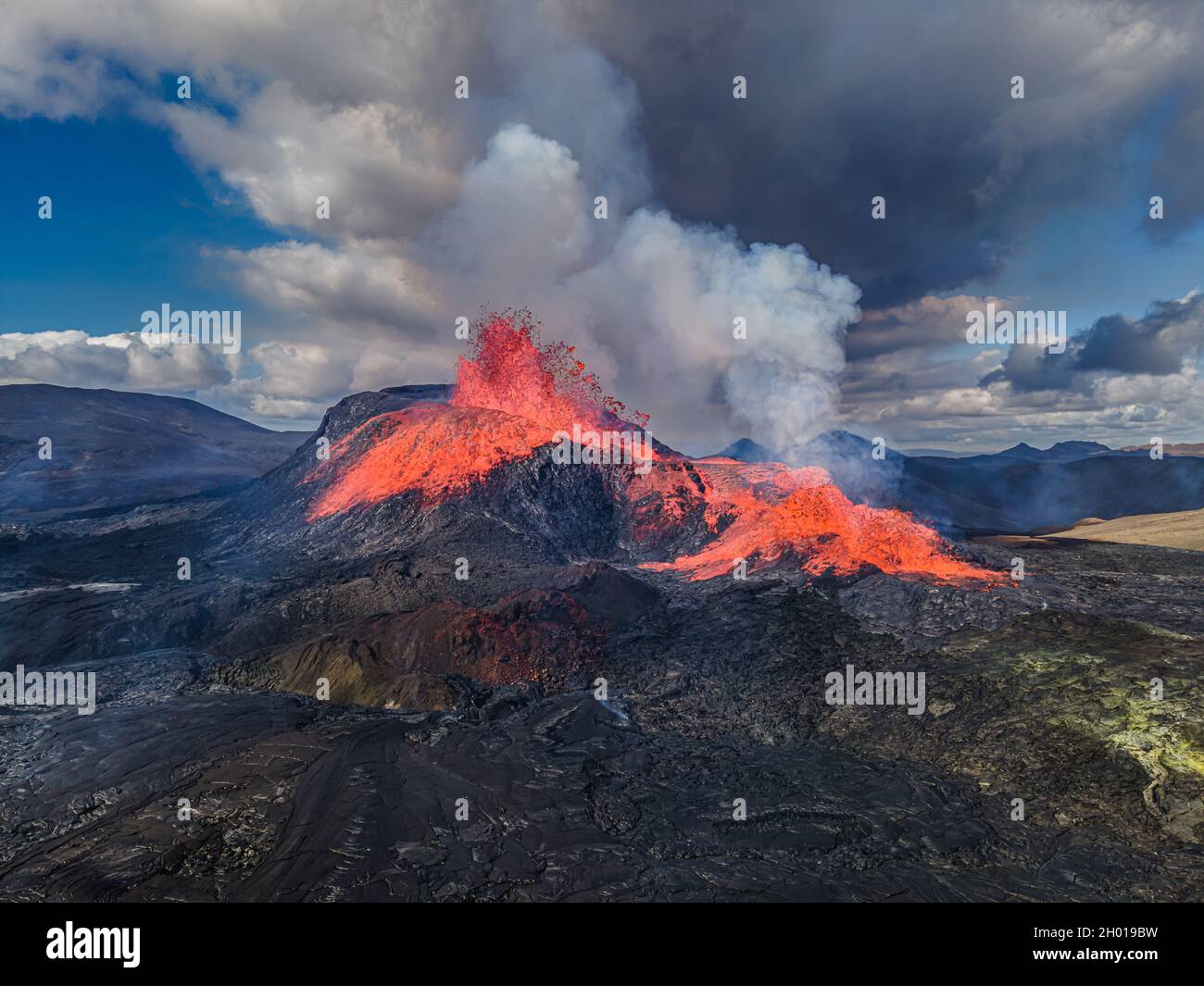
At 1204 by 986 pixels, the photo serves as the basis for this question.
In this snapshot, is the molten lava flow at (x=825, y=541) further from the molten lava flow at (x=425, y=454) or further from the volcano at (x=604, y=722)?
the molten lava flow at (x=425, y=454)

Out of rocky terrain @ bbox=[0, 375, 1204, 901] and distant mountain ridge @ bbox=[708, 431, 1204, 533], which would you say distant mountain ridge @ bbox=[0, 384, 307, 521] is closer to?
rocky terrain @ bbox=[0, 375, 1204, 901]

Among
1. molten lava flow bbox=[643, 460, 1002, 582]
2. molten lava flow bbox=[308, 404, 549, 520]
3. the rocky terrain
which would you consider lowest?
the rocky terrain

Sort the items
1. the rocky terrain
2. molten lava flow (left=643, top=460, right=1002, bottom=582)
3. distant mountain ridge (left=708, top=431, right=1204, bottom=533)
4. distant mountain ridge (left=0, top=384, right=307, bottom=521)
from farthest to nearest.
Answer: distant mountain ridge (left=708, top=431, right=1204, bottom=533) → distant mountain ridge (left=0, top=384, right=307, bottom=521) → molten lava flow (left=643, top=460, right=1002, bottom=582) → the rocky terrain

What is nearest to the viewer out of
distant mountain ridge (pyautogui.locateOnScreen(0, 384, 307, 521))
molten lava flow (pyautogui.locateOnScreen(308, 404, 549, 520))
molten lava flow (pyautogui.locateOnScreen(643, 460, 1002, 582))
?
molten lava flow (pyautogui.locateOnScreen(643, 460, 1002, 582))

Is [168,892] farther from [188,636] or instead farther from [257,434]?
[257,434]

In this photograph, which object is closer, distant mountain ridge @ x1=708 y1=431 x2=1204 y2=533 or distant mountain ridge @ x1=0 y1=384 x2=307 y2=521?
distant mountain ridge @ x1=0 y1=384 x2=307 y2=521

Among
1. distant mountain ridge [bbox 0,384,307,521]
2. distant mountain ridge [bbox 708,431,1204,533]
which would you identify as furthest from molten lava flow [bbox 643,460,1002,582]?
distant mountain ridge [bbox 0,384,307,521]

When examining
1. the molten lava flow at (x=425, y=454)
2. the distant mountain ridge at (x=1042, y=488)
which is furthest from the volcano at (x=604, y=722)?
the distant mountain ridge at (x=1042, y=488)
